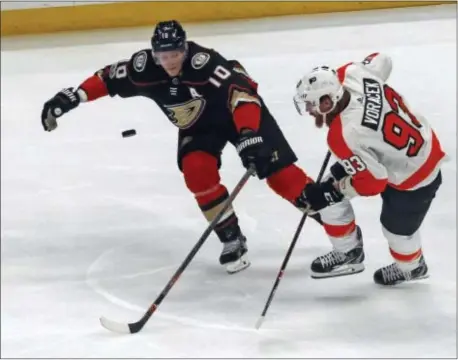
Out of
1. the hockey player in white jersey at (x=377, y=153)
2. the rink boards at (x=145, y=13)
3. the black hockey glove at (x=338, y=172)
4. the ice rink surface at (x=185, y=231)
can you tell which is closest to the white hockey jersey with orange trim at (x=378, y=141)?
the hockey player in white jersey at (x=377, y=153)

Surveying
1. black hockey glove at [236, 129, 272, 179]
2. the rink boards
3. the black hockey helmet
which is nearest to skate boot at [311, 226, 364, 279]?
black hockey glove at [236, 129, 272, 179]

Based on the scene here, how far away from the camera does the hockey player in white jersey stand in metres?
2.56

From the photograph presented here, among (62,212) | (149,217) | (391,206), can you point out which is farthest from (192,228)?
(391,206)

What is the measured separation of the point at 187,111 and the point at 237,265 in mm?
540

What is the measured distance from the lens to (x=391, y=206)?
278cm

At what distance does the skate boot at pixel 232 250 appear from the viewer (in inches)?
121

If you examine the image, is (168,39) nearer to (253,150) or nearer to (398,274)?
(253,150)

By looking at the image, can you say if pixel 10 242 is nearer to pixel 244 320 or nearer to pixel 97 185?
pixel 97 185

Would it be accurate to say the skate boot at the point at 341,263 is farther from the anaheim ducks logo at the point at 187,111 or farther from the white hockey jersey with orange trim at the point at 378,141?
the anaheim ducks logo at the point at 187,111

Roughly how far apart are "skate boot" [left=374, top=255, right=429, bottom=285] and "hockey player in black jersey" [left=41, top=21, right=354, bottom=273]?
1.22ft

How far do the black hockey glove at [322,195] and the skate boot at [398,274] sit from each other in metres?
0.37

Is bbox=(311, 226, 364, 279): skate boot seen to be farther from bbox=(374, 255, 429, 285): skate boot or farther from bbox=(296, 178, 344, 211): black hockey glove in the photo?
bbox=(296, 178, 344, 211): black hockey glove

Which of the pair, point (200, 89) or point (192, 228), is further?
point (192, 228)

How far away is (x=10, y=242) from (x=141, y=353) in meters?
1.11
